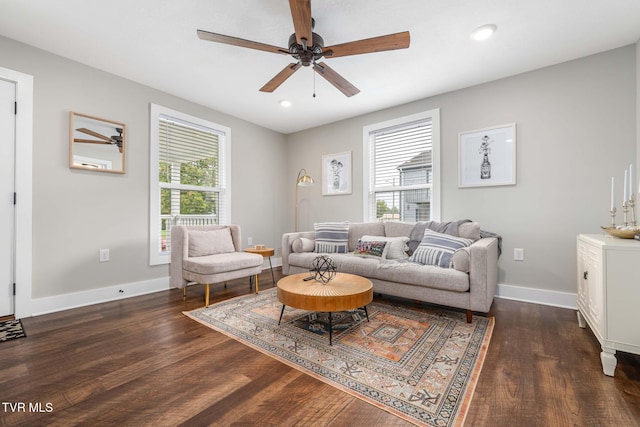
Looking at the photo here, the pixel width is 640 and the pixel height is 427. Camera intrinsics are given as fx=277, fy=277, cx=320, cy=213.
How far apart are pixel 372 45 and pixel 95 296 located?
3675mm

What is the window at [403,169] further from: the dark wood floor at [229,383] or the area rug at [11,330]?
the area rug at [11,330]

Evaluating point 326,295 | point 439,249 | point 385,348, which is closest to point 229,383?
point 326,295

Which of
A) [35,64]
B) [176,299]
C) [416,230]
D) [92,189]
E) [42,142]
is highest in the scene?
[35,64]

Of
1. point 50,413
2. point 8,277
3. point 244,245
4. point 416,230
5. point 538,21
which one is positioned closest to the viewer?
point 50,413

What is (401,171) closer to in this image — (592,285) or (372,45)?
(372,45)

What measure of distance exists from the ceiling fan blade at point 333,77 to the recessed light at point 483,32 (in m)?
1.12

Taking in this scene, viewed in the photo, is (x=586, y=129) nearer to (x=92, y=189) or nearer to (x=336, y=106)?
(x=336, y=106)

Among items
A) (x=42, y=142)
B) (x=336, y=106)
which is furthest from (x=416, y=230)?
(x=42, y=142)

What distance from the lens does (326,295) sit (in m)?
2.02

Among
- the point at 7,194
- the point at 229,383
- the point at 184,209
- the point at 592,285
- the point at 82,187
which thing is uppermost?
the point at 82,187

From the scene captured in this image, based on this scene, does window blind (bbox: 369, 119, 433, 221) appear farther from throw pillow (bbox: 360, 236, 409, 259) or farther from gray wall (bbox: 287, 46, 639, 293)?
throw pillow (bbox: 360, 236, 409, 259)

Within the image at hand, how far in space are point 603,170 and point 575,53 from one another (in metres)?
1.19

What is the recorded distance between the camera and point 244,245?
463 cm

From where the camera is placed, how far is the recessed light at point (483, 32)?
2.32 m
